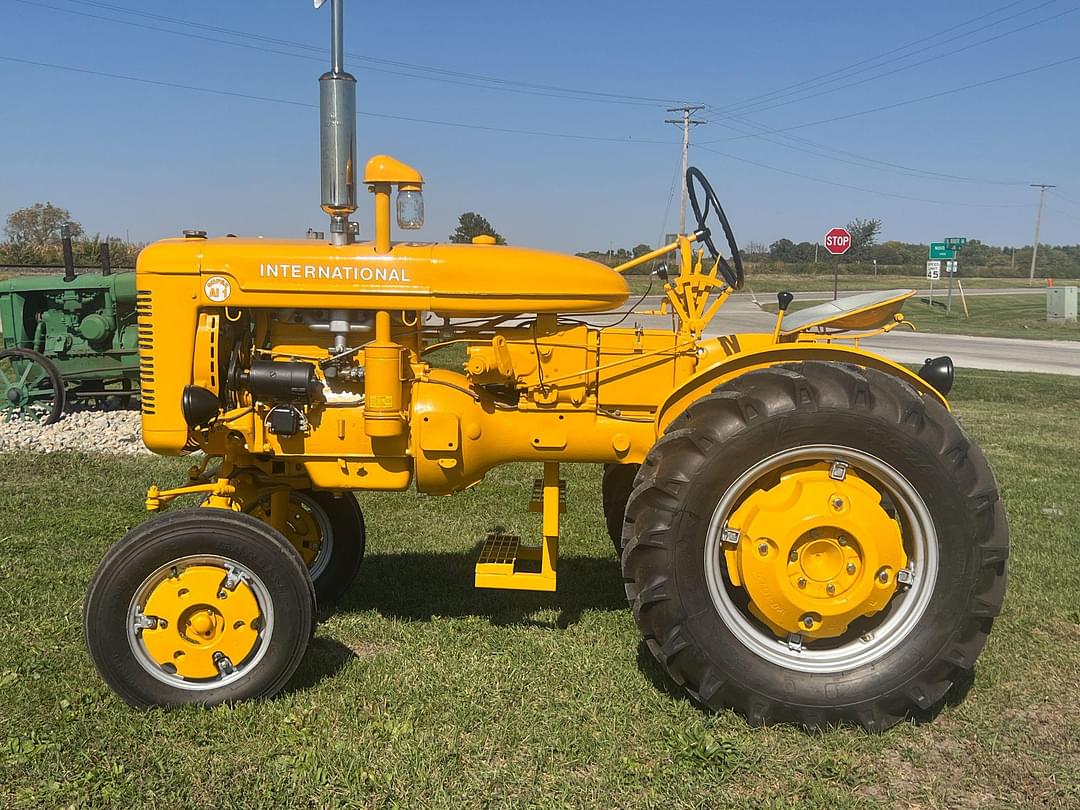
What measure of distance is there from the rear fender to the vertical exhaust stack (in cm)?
165

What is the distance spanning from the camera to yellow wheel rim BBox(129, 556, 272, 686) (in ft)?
11.2

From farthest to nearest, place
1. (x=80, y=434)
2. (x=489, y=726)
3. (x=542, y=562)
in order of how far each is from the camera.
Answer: (x=80, y=434)
(x=542, y=562)
(x=489, y=726)

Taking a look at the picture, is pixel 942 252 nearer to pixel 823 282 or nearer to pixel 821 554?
pixel 823 282

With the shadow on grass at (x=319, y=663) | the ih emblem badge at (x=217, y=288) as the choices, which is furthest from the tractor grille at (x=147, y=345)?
the shadow on grass at (x=319, y=663)

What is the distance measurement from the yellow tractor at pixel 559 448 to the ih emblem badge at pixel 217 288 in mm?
→ 11

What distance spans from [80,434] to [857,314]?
784 cm

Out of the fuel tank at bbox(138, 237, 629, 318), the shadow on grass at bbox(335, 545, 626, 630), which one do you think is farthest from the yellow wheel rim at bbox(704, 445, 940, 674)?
the fuel tank at bbox(138, 237, 629, 318)

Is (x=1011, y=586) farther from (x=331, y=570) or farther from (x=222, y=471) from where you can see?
(x=222, y=471)

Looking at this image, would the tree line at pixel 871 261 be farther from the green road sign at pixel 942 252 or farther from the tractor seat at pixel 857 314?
the tractor seat at pixel 857 314

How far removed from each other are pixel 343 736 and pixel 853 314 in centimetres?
290

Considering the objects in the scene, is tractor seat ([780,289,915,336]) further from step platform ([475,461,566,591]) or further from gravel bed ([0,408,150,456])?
gravel bed ([0,408,150,456])

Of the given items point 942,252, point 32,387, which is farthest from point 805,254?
point 32,387

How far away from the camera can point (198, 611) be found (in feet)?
11.3

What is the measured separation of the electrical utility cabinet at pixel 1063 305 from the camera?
28875mm
